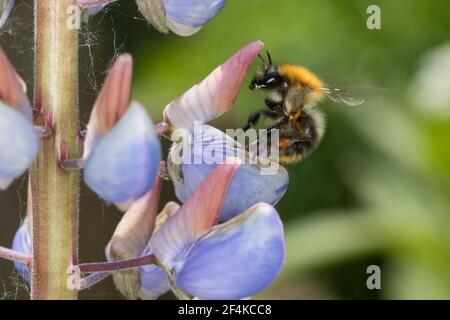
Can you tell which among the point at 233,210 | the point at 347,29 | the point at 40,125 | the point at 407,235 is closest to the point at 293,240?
the point at 407,235

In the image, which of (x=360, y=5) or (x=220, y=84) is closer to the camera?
(x=220, y=84)

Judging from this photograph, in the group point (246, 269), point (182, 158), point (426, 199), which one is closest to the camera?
point (246, 269)

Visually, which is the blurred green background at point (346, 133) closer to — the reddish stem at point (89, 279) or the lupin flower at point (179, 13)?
Result: the lupin flower at point (179, 13)

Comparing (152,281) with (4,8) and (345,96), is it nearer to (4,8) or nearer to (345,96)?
(4,8)

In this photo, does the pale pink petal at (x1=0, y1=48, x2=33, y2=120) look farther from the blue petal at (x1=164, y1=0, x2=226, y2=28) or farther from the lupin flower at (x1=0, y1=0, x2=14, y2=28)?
the blue petal at (x1=164, y1=0, x2=226, y2=28)

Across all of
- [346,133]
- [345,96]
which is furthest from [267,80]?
[346,133]

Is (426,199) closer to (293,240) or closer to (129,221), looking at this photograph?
(293,240)
